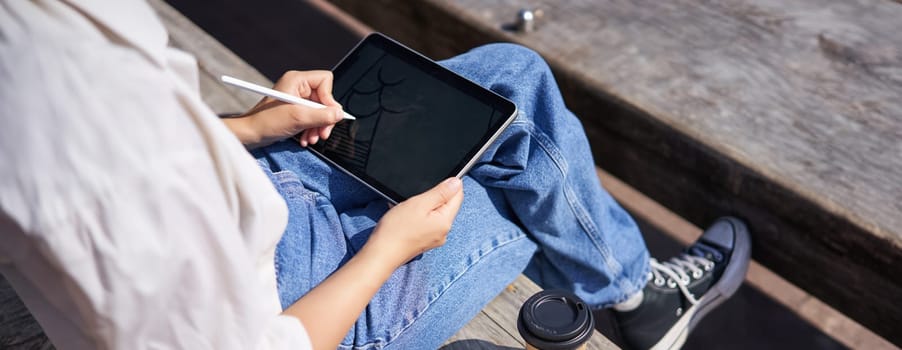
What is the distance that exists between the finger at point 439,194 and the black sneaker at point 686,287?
2.12 ft

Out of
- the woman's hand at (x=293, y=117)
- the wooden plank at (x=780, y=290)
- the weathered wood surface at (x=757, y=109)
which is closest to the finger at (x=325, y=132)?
the woman's hand at (x=293, y=117)

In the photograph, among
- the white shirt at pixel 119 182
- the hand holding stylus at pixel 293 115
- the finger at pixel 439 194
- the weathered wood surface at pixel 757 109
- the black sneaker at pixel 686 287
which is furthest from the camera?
the black sneaker at pixel 686 287

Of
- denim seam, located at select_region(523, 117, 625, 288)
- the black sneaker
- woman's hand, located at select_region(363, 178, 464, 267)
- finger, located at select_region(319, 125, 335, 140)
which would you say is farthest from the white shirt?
the black sneaker

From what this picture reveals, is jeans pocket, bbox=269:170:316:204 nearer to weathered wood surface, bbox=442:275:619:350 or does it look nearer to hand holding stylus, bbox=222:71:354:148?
hand holding stylus, bbox=222:71:354:148

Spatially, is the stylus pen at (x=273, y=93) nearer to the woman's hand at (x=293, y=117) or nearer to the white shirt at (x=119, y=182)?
the woman's hand at (x=293, y=117)

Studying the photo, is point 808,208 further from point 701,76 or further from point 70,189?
point 70,189

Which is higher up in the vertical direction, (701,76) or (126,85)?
(126,85)

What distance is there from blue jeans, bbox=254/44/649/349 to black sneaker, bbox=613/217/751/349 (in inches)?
6.2

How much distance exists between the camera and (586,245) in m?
1.50

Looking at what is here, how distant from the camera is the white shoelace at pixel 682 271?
1762mm

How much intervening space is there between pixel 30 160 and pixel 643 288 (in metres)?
1.29

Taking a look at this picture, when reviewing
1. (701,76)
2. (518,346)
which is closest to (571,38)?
(701,76)

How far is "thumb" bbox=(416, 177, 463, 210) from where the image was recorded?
3.89 feet

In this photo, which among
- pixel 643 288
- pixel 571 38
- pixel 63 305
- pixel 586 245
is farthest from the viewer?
pixel 571 38
